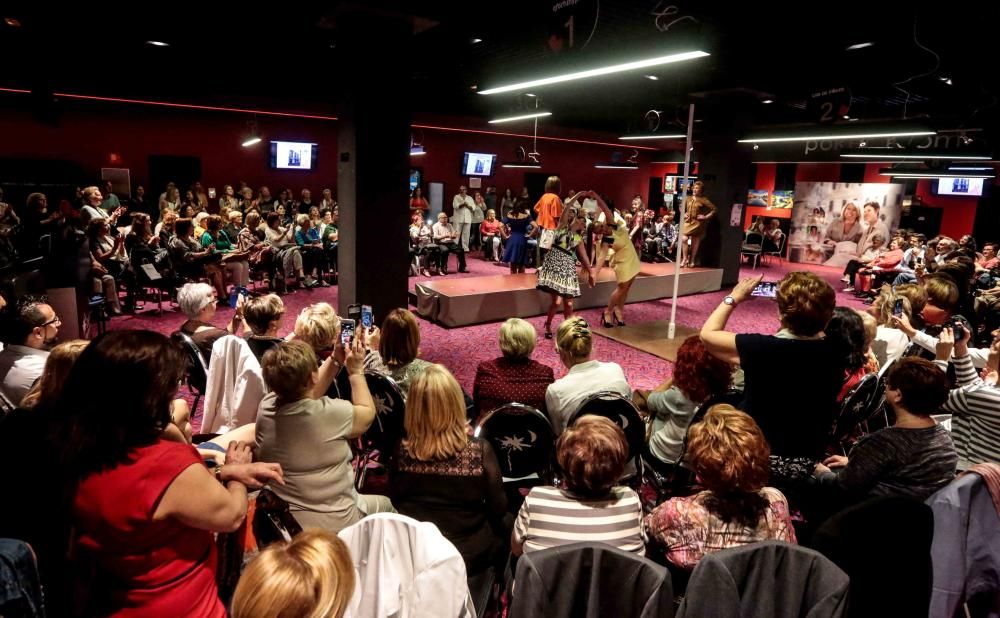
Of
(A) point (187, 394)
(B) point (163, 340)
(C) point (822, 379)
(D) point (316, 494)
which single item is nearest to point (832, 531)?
(C) point (822, 379)

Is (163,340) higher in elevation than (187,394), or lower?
higher

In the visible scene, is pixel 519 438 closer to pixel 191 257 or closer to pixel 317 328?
pixel 317 328

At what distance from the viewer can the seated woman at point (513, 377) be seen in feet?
9.85

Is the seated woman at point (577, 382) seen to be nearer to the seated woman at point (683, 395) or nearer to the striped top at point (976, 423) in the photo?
the seated woman at point (683, 395)

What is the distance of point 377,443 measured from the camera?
2.98 meters

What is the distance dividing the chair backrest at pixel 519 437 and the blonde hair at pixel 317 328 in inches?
45.8

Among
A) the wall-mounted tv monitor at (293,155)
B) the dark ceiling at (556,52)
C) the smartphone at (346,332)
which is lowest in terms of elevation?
the smartphone at (346,332)

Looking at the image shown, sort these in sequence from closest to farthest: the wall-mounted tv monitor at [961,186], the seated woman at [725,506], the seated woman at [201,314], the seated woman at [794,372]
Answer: the seated woman at [725,506] → the seated woman at [794,372] → the seated woman at [201,314] → the wall-mounted tv monitor at [961,186]

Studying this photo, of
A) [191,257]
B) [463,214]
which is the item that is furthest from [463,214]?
[191,257]

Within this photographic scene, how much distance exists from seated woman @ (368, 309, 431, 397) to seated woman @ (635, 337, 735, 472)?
4.09ft

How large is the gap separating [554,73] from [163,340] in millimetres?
4608

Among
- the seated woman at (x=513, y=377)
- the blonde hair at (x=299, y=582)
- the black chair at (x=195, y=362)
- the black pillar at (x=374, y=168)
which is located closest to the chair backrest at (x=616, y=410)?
the seated woman at (x=513, y=377)

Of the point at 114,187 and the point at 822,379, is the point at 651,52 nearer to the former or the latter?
the point at 822,379

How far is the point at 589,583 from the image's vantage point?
1526 millimetres
